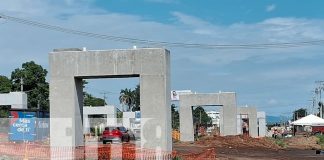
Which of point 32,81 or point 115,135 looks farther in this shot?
point 32,81

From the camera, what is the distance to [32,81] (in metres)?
111

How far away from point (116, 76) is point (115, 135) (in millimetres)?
19227

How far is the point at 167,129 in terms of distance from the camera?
1069 inches

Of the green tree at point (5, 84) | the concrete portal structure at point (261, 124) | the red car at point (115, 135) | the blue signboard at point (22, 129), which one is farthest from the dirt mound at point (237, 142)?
the green tree at point (5, 84)

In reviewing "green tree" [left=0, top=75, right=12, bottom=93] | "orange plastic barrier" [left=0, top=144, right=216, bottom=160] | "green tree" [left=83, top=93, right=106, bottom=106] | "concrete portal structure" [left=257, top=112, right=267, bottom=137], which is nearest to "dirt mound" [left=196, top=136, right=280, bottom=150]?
"orange plastic barrier" [left=0, top=144, right=216, bottom=160]

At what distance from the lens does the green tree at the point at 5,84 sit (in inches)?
4117

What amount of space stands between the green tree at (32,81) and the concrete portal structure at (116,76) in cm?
8196

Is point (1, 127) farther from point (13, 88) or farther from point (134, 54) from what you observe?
point (13, 88)

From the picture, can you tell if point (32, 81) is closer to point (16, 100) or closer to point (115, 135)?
point (16, 100)

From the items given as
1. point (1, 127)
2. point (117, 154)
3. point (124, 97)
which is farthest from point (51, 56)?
point (124, 97)

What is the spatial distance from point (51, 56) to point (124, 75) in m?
3.28

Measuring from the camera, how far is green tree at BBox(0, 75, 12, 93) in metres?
105

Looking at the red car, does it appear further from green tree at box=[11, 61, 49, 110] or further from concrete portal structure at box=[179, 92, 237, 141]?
green tree at box=[11, 61, 49, 110]

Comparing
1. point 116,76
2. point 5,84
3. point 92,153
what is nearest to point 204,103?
point 116,76
